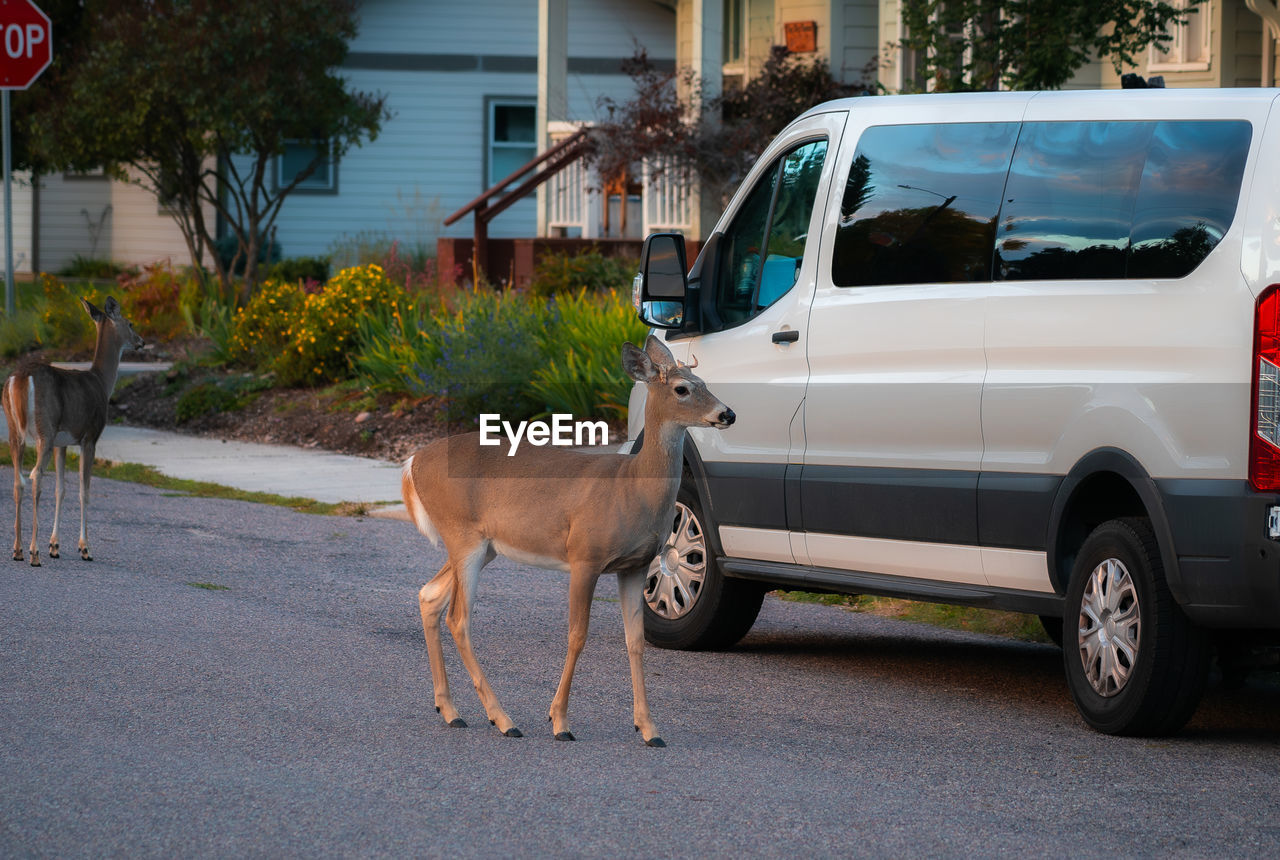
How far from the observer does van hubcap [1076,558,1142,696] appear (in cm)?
646

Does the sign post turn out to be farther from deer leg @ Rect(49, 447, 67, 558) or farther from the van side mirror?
the van side mirror

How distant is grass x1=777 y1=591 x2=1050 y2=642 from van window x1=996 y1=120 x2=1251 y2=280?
276cm

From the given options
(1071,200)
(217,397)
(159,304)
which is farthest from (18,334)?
(1071,200)

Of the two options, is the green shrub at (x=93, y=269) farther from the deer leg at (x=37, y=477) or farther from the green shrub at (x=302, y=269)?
the deer leg at (x=37, y=477)

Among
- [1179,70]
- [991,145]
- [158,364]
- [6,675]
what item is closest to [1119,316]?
[991,145]

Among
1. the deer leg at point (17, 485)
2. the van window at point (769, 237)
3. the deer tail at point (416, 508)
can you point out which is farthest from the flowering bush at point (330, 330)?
the deer tail at point (416, 508)

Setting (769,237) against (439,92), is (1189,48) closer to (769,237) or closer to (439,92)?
(769,237)

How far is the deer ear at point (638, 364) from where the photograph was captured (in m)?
6.24

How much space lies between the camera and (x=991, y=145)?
7117 millimetres

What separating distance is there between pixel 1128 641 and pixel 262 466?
993cm

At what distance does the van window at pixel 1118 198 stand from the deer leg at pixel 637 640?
1.96 meters

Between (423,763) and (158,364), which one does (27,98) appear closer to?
(158,364)

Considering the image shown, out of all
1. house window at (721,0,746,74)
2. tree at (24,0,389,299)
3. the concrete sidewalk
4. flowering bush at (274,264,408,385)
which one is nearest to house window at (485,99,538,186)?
tree at (24,0,389,299)

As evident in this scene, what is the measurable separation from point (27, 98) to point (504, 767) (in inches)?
899
